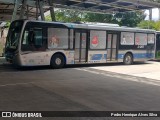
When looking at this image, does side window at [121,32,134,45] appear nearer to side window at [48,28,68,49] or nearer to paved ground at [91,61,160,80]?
paved ground at [91,61,160,80]

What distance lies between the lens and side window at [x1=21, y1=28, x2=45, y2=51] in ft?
57.0

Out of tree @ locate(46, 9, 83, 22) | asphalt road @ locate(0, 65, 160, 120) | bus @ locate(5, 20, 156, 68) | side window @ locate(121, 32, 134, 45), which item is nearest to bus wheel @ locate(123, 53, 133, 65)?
bus @ locate(5, 20, 156, 68)

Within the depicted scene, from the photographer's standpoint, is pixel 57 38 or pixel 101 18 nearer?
pixel 57 38

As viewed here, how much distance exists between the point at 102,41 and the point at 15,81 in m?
9.39

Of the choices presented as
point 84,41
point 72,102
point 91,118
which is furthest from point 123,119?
point 84,41

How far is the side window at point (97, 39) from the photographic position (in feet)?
67.3

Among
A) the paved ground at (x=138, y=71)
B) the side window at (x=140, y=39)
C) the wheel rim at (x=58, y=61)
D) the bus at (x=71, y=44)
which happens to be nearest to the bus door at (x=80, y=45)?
the bus at (x=71, y=44)

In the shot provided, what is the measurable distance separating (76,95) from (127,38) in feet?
43.2

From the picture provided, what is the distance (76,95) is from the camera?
10.1m

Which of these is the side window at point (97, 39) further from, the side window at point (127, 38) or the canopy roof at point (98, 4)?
the canopy roof at point (98, 4)

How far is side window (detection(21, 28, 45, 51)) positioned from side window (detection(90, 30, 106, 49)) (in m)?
3.76

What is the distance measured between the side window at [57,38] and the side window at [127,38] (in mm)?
4867

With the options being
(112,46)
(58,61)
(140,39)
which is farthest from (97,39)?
(140,39)

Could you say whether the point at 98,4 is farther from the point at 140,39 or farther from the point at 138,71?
the point at 138,71
